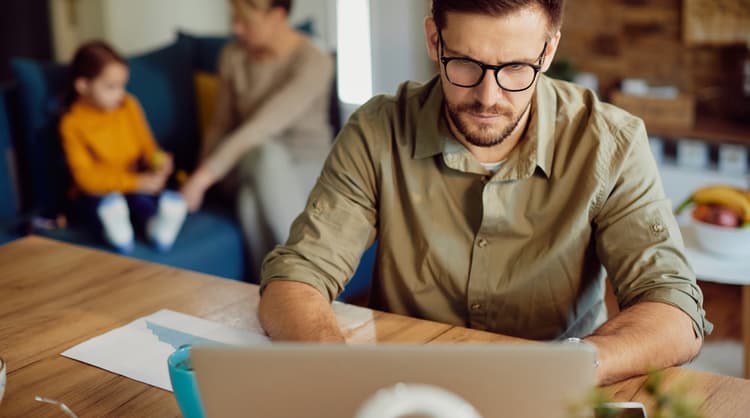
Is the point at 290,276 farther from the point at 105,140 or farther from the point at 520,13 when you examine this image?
the point at 105,140

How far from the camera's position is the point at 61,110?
293cm

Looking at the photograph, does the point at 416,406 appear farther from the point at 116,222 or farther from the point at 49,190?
the point at 49,190

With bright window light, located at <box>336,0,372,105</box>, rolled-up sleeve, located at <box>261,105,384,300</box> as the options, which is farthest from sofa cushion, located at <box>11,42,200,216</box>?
rolled-up sleeve, located at <box>261,105,384,300</box>

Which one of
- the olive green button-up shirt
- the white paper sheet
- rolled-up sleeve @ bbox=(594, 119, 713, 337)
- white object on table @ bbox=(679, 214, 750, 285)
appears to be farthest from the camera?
white object on table @ bbox=(679, 214, 750, 285)

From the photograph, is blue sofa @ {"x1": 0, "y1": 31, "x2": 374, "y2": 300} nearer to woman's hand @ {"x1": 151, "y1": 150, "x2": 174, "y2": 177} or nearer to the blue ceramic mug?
woman's hand @ {"x1": 151, "y1": 150, "x2": 174, "y2": 177}

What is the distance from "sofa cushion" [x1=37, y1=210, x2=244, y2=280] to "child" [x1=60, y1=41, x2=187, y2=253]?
0.13 ft

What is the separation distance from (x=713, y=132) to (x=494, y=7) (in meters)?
2.51

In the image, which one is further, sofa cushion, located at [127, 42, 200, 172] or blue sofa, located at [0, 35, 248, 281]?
sofa cushion, located at [127, 42, 200, 172]

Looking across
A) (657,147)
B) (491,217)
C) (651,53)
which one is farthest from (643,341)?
(651,53)

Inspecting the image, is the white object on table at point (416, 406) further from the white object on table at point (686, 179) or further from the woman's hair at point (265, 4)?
the white object on table at point (686, 179)

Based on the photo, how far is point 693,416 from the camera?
0.60 meters

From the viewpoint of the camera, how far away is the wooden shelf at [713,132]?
11.4 ft

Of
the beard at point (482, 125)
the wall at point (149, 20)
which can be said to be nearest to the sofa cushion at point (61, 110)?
the wall at point (149, 20)

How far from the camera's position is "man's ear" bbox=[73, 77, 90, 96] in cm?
291
